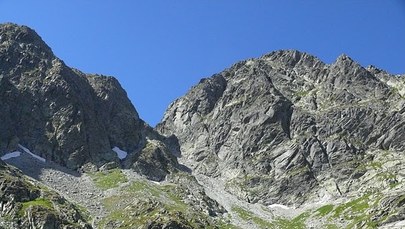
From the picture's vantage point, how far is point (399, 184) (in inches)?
5561

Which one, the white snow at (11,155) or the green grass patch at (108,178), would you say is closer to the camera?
the green grass patch at (108,178)

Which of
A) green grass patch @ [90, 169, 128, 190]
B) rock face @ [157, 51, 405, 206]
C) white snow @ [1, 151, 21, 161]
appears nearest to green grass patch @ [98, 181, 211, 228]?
green grass patch @ [90, 169, 128, 190]

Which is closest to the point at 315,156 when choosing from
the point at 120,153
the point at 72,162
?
the point at 120,153

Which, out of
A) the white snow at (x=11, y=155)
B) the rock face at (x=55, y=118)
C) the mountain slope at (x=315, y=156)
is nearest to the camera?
the white snow at (x=11, y=155)

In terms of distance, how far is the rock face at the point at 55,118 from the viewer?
531ft

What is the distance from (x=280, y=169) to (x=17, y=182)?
9401cm

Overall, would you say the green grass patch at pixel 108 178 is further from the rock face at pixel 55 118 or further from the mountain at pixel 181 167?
the rock face at pixel 55 118

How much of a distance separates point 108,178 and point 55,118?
3771 centimetres

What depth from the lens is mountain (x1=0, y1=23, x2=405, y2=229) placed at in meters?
116

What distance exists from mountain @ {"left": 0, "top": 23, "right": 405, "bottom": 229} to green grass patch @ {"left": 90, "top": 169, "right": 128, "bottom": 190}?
0.33 m

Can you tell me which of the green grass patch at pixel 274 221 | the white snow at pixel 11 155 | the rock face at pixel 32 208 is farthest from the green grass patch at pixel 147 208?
the white snow at pixel 11 155

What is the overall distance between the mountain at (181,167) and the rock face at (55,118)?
0.37 m

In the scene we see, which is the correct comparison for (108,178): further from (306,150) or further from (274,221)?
(306,150)

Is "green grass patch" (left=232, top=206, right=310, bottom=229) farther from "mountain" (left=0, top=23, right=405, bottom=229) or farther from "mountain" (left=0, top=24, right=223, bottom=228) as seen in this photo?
"mountain" (left=0, top=24, right=223, bottom=228)
